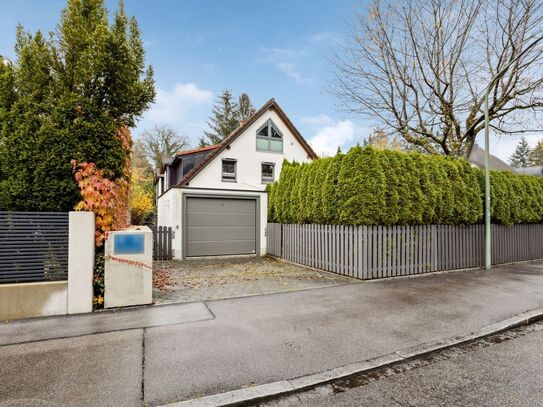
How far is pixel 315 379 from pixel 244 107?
117 ft

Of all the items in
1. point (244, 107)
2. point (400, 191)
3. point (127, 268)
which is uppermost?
point (244, 107)

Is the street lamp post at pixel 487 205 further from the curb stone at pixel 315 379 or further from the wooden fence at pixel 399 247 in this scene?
the curb stone at pixel 315 379

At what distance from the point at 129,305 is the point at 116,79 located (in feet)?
13.2

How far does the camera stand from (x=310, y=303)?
5.68 m

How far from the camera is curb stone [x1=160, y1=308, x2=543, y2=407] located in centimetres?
266

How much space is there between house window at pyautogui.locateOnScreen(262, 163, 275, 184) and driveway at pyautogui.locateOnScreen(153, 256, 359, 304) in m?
4.54

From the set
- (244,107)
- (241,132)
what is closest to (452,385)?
(241,132)

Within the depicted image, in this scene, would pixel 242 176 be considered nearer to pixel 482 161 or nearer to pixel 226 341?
pixel 482 161

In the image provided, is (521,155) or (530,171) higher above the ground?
(521,155)

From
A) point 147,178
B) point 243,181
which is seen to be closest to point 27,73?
point 243,181

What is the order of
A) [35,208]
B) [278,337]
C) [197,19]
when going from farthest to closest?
[197,19] → [35,208] → [278,337]

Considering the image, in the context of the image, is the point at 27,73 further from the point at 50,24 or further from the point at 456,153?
the point at 456,153

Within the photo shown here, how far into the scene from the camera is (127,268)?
5.31 m

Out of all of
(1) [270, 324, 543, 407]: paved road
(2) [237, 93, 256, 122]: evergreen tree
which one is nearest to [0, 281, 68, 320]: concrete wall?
(1) [270, 324, 543, 407]: paved road
